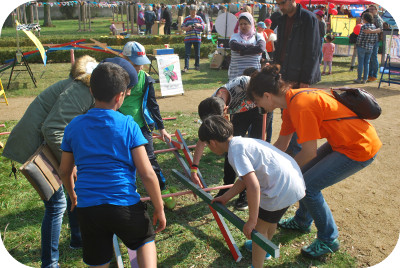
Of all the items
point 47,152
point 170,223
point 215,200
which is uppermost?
point 47,152

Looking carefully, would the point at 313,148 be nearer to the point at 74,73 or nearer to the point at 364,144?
the point at 364,144

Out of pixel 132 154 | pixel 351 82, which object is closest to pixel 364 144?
pixel 132 154

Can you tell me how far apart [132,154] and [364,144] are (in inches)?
73.4

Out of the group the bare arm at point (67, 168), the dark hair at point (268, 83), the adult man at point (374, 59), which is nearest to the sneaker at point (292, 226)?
the dark hair at point (268, 83)

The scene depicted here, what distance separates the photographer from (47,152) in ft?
9.32

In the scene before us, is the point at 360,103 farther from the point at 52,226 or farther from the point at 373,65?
the point at 373,65

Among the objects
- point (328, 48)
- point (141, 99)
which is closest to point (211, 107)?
point (141, 99)

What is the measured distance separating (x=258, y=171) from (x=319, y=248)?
1.25 m

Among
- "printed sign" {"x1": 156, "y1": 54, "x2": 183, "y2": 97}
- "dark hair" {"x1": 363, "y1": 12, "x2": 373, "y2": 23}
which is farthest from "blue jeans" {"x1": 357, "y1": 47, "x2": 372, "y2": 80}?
"printed sign" {"x1": 156, "y1": 54, "x2": 183, "y2": 97}

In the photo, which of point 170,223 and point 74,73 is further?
point 170,223

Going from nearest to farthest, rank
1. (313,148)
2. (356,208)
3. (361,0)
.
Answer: (313,148)
(356,208)
(361,0)

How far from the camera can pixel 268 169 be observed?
2.48 meters

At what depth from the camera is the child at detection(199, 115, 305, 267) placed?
2381 mm

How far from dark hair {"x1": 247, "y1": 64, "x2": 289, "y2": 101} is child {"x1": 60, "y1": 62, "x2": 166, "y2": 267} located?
44.9 inches
